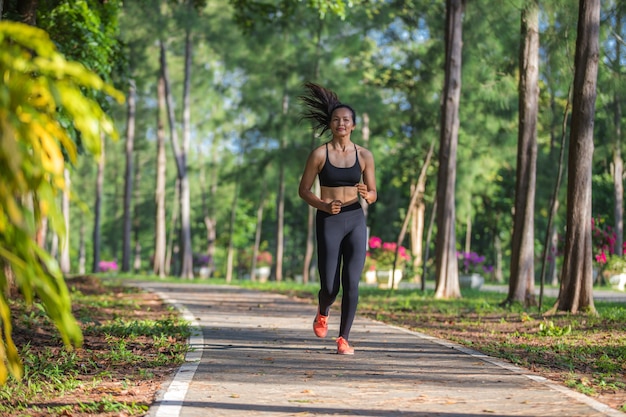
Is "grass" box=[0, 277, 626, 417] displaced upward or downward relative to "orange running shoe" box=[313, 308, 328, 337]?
downward

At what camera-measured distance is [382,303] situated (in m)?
20.1

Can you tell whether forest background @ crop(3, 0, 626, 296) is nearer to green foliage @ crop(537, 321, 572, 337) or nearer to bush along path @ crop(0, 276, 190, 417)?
bush along path @ crop(0, 276, 190, 417)

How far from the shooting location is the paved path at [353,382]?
6293mm

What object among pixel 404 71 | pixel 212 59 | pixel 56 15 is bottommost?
pixel 56 15

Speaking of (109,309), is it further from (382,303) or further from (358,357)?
(358,357)

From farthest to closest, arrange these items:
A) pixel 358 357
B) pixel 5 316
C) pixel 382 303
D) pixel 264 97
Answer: pixel 264 97
pixel 382 303
pixel 358 357
pixel 5 316

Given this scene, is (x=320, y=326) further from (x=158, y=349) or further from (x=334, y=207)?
(x=158, y=349)

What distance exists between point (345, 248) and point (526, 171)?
11.1m

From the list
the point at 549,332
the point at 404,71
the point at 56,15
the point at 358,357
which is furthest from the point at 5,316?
the point at 404,71

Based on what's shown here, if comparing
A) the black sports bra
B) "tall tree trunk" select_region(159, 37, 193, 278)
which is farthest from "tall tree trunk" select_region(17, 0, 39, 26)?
"tall tree trunk" select_region(159, 37, 193, 278)

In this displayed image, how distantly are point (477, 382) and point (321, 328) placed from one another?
110 inches

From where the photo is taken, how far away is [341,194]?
9.57m

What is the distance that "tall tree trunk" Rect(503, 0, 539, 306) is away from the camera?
1939cm

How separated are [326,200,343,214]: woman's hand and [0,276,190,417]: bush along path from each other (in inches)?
77.9
